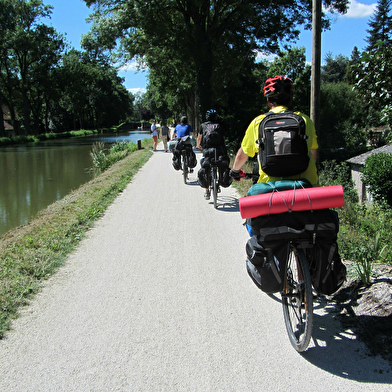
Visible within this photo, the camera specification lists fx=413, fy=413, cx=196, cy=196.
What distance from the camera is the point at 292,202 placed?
120 inches

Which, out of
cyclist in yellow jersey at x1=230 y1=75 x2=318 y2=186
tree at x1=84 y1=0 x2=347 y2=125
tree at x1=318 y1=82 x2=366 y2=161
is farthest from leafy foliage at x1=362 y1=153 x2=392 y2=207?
cyclist in yellow jersey at x1=230 y1=75 x2=318 y2=186

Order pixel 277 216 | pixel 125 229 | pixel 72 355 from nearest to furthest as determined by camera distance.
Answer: pixel 277 216 → pixel 72 355 → pixel 125 229

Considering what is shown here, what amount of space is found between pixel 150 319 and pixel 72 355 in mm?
816

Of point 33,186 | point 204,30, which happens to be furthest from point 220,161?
point 204,30

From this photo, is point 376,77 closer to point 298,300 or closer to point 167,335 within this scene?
point 298,300

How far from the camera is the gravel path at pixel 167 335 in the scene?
2.99 metres

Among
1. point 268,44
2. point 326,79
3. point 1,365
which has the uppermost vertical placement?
point 326,79

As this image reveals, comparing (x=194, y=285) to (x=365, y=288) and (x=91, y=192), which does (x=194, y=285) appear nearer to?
(x=365, y=288)

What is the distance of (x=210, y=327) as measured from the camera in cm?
373

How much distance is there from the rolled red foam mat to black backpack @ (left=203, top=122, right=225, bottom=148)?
562 cm

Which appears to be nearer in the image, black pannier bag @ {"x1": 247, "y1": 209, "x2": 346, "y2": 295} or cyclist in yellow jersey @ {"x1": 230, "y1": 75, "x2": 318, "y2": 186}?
black pannier bag @ {"x1": 247, "y1": 209, "x2": 346, "y2": 295}

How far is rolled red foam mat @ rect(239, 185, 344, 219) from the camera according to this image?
3.04m

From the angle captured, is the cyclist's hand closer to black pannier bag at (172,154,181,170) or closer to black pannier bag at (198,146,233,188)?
black pannier bag at (198,146,233,188)

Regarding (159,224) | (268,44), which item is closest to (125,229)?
(159,224)
